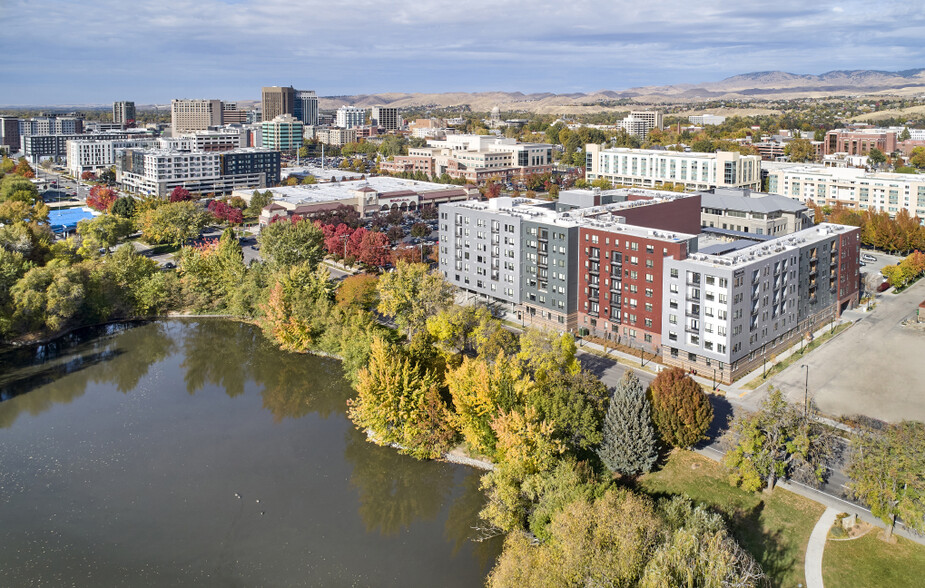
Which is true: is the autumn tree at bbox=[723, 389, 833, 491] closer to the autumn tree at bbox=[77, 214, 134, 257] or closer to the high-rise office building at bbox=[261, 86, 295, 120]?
the autumn tree at bbox=[77, 214, 134, 257]

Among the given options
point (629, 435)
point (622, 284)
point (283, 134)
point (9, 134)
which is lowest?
point (629, 435)

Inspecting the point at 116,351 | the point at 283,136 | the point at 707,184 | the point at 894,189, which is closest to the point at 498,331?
the point at 116,351

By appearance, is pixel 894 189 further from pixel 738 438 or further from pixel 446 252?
pixel 738 438

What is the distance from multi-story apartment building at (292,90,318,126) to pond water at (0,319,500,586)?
369 feet

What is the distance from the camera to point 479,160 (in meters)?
66.3

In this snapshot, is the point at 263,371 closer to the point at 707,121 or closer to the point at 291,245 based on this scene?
the point at 291,245

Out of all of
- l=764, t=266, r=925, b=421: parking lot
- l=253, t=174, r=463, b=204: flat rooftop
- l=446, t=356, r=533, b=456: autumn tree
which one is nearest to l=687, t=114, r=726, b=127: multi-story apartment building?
l=253, t=174, r=463, b=204: flat rooftop

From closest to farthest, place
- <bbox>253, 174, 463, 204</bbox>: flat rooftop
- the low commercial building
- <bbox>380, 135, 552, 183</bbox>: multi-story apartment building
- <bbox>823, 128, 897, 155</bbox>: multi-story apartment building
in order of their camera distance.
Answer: the low commercial building → <bbox>253, 174, 463, 204</bbox>: flat rooftop → <bbox>823, 128, 897, 155</bbox>: multi-story apartment building → <bbox>380, 135, 552, 183</bbox>: multi-story apartment building

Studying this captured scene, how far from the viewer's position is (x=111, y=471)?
18.0 meters

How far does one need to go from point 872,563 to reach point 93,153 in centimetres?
7799

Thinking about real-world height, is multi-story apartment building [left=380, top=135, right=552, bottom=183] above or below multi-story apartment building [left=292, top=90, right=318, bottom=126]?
below

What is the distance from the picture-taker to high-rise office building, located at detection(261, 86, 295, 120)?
122 meters

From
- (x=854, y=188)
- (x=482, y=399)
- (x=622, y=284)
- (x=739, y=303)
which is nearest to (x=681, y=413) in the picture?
(x=482, y=399)

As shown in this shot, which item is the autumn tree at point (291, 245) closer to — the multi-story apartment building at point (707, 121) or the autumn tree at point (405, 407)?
the autumn tree at point (405, 407)
